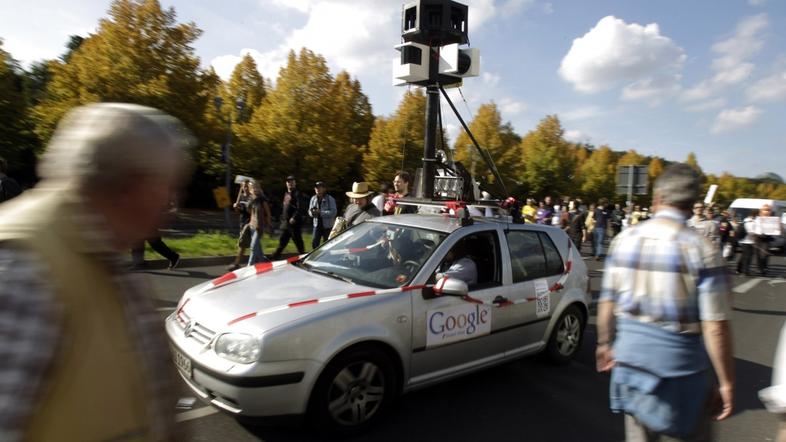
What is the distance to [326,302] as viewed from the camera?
11.1 feet

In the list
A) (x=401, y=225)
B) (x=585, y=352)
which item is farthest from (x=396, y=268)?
(x=585, y=352)

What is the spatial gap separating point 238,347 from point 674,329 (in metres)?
Result: 2.36

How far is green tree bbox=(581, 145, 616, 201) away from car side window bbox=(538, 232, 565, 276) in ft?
160

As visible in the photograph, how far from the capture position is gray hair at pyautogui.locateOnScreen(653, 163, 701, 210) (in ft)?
7.67

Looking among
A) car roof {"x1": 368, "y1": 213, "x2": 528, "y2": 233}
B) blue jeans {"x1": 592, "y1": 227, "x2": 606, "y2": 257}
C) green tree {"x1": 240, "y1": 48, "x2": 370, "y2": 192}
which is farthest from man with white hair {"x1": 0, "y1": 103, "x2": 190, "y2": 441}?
green tree {"x1": 240, "y1": 48, "x2": 370, "y2": 192}

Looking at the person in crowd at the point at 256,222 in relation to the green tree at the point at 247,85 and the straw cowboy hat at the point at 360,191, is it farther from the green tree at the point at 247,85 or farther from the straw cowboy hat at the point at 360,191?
the green tree at the point at 247,85

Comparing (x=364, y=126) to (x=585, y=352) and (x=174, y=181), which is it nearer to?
(x=585, y=352)

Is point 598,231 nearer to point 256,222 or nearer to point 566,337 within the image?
point 256,222

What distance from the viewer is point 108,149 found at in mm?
1079

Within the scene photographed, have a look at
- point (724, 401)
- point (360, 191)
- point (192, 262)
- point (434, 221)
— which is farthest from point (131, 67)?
point (724, 401)

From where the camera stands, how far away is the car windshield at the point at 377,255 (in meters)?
3.97

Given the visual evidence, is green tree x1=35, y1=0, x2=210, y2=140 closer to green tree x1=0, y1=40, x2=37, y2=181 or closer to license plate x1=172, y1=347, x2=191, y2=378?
green tree x1=0, y1=40, x2=37, y2=181

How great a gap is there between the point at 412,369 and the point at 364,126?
121 feet

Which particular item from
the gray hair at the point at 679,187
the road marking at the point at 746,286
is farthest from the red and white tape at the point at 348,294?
the road marking at the point at 746,286
